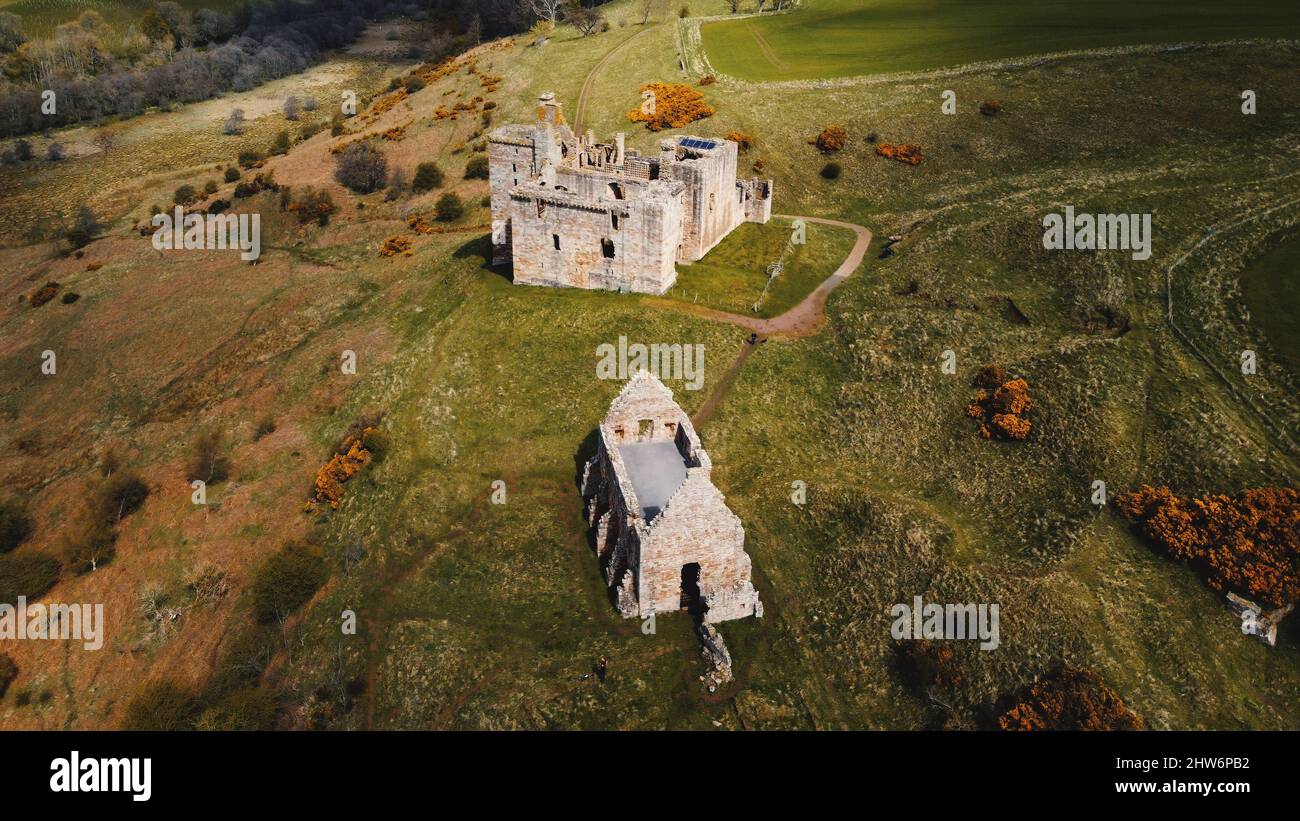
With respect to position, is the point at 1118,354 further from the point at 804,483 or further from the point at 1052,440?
the point at 804,483

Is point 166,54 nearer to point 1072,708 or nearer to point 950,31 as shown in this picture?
point 950,31

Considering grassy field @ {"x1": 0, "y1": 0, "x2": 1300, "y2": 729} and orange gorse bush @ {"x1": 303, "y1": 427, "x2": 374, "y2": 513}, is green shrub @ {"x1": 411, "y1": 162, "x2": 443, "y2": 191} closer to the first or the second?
grassy field @ {"x1": 0, "y1": 0, "x2": 1300, "y2": 729}

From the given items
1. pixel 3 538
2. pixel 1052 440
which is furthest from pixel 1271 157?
pixel 3 538

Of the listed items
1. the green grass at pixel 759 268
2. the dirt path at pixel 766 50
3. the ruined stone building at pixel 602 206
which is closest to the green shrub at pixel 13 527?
the ruined stone building at pixel 602 206

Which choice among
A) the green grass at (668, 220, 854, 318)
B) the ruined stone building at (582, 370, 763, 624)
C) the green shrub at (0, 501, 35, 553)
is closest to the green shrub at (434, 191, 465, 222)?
the green grass at (668, 220, 854, 318)
